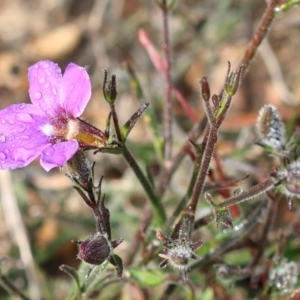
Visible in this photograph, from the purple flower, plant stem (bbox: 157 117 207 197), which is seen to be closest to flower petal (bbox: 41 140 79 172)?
the purple flower

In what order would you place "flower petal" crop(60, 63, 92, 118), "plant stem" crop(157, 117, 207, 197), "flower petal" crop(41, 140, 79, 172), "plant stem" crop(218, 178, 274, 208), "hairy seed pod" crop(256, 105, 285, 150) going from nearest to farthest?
"flower petal" crop(41, 140, 79, 172)
"flower petal" crop(60, 63, 92, 118)
"plant stem" crop(218, 178, 274, 208)
"hairy seed pod" crop(256, 105, 285, 150)
"plant stem" crop(157, 117, 207, 197)

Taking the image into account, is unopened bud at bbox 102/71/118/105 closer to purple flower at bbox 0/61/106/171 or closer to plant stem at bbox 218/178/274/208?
purple flower at bbox 0/61/106/171

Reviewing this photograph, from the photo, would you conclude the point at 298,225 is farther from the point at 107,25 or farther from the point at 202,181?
the point at 107,25

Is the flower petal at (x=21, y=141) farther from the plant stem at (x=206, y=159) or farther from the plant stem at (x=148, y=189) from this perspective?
the plant stem at (x=206, y=159)

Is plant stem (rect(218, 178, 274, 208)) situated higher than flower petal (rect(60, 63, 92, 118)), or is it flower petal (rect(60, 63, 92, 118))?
flower petal (rect(60, 63, 92, 118))

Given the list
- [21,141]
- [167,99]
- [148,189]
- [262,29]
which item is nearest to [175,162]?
[167,99]

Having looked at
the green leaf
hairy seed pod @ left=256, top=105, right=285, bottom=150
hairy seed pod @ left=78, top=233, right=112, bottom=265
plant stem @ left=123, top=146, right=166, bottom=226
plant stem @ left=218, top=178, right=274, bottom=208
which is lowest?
the green leaf

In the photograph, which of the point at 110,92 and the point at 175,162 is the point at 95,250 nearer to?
the point at 110,92
